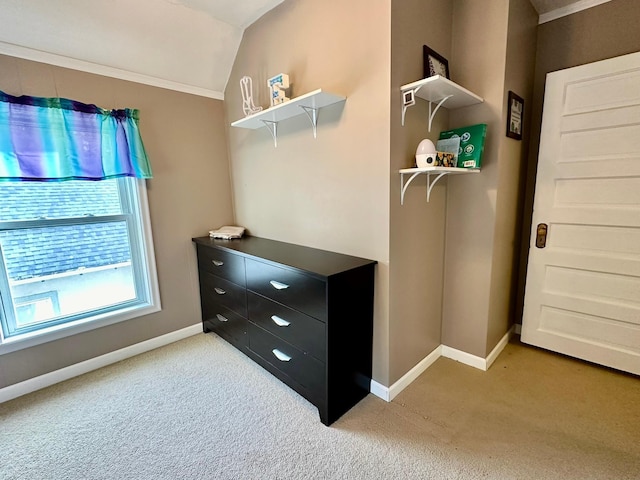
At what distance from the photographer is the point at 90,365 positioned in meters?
2.20

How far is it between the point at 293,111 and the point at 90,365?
239cm

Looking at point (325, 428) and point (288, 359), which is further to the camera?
point (288, 359)

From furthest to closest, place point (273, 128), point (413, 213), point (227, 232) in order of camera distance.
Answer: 1. point (227, 232)
2. point (273, 128)
3. point (413, 213)

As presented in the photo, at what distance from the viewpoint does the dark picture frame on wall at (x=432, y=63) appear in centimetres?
172

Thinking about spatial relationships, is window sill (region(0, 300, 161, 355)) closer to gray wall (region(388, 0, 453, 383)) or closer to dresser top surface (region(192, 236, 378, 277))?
dresser top surface (region(192, 236, 378, 277))

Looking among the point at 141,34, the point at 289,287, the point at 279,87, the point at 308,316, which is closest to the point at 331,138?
the point at 279,87

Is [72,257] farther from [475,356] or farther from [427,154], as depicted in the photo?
[475,356]

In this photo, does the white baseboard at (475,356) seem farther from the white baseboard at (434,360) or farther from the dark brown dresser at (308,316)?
the dark brown dresser at (308,316)

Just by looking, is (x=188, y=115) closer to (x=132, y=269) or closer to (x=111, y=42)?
(x=111, y=42)

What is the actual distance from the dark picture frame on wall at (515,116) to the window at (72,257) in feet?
8.78

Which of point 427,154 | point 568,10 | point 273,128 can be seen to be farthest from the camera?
point 273,128

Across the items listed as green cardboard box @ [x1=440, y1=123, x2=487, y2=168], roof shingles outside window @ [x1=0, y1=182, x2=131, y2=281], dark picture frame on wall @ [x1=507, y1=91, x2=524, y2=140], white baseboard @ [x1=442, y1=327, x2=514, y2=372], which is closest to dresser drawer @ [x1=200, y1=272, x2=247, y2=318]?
roof shingles outside window @ [x1=0, y1=182, x2=131, y2=281]

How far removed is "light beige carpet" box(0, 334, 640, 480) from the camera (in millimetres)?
1383

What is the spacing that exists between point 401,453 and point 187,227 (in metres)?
2.29
